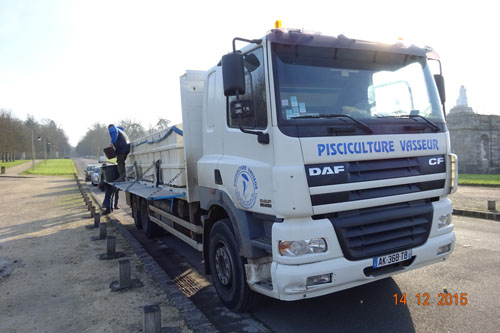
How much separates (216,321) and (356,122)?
2522mm

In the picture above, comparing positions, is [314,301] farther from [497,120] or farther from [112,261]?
[497,120]

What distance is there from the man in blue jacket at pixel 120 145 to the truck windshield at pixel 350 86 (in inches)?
275

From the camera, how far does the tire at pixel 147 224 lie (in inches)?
309

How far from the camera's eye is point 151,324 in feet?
10.5

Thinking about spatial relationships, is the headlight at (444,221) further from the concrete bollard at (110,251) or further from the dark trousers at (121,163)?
Answer: the dark trousers at (121,163)

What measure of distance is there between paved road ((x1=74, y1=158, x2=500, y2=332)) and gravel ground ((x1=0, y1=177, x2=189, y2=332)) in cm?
76

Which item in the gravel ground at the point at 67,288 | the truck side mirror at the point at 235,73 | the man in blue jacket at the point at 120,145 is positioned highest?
the truck side mirror at the point at 235,73

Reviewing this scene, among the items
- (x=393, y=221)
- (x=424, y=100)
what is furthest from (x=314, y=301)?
(x=424, y=100)

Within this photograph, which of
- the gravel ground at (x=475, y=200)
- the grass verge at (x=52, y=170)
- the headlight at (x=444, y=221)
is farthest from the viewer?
the grass verge at (x=52, y=170)

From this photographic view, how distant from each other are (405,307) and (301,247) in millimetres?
1707

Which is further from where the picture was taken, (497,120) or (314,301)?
(497,120)

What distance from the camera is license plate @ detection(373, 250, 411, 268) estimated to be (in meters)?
3.21

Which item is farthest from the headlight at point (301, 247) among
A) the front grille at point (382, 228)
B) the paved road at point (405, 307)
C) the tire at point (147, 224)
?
the tire at point (147, 224)
